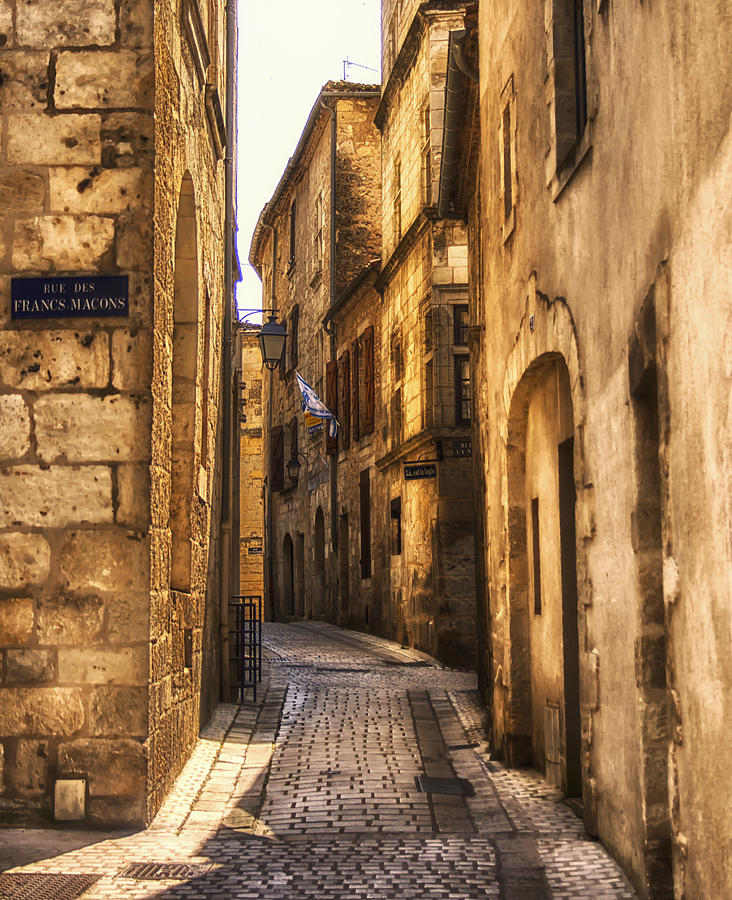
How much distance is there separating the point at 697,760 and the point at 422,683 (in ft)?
28.6

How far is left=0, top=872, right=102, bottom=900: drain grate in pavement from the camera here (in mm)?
4785

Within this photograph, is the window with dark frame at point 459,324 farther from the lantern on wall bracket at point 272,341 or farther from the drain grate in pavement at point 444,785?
the drain grate in pavement at point 444,785

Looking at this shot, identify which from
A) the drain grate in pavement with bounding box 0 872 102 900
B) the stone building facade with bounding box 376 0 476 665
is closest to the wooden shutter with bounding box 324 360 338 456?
the stone building facade with bounding box 376 0 476 665

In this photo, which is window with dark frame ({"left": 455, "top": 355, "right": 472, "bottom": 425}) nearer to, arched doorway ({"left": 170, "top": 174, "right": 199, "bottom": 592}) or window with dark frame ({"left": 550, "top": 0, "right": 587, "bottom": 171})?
arched doorway ({"left": 170, "top": 174, "right": 199, "bottom": 592})

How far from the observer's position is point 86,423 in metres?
6.37

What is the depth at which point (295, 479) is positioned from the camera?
2827cm

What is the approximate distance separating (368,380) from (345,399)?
222 centimetres

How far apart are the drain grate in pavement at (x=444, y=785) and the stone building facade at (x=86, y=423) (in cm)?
147

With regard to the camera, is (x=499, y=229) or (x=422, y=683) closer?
(x=499, y=229)

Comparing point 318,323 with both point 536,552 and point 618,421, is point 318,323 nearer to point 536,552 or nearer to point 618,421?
point 536,552

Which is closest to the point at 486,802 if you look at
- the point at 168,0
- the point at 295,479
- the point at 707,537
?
the point at 707,537

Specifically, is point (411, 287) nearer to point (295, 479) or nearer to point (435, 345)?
point (435, 345)

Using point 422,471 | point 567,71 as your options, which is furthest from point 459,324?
point 567,71

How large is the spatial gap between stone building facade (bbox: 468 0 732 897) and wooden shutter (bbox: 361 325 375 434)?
1150cm
